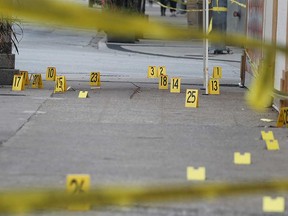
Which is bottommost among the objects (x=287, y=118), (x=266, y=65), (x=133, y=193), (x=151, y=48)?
(x=151, y=48)

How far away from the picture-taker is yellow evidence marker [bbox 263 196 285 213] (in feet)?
21.8

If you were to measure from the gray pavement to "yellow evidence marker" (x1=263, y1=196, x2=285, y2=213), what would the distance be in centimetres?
11

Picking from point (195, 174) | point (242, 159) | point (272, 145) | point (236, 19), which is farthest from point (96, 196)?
point (236, 19)

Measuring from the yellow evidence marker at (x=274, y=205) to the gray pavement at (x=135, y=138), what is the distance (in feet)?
0.35

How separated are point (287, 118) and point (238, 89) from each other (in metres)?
5.11

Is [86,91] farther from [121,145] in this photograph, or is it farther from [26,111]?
[121,145]

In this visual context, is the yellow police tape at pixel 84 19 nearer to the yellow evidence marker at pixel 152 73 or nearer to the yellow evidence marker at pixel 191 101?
the yellow evidence marker at pixel 191 101

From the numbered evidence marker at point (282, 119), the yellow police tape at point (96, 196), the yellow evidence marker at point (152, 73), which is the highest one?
the yellow police tape at point (96, 196)

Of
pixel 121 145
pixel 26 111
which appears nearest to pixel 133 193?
pixel 121 145

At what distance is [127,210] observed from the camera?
6.76 meters

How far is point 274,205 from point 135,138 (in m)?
4.17

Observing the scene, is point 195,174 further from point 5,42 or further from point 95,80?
point 5,42

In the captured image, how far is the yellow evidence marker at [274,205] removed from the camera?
664 cm

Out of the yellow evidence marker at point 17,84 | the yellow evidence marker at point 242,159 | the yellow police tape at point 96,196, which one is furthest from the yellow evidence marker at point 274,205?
the yellow evidence marker at point 17,84
